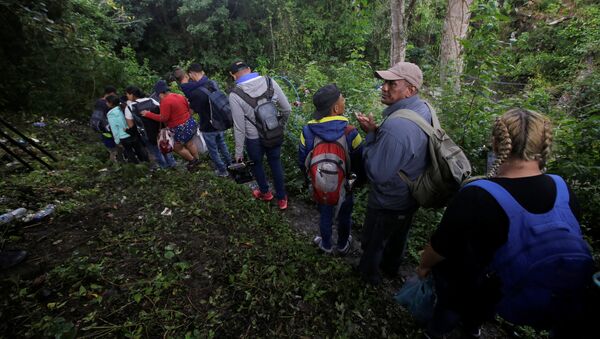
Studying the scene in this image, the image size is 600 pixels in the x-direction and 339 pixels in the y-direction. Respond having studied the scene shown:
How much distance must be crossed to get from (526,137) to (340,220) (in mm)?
2152

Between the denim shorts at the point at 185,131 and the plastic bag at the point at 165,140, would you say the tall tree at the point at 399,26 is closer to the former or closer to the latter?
the denim shorts at the point at 185,131

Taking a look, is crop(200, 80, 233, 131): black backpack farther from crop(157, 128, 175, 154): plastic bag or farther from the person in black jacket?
crop(157, 128, 175, 154): plastic bag

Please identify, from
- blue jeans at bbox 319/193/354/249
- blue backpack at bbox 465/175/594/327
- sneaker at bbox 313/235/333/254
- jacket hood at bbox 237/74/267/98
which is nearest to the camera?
blue backpack at bbox 465/175/594/327

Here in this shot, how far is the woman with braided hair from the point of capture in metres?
1.41

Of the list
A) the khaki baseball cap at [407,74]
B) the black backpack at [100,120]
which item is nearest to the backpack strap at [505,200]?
the khaki baseball cap at [407,74]

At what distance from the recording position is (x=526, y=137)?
1.46 m

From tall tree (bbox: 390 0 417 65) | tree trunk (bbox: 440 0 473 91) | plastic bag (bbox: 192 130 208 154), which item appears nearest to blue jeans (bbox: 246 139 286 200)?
plastic bag (bbox: 192 130 208 154)

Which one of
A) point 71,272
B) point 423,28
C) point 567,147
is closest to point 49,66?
point 71,272

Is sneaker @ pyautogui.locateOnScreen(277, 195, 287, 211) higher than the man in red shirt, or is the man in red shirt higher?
the man in red shirt

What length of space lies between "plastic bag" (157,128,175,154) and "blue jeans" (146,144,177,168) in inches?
19.4

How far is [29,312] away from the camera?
90.7 inches

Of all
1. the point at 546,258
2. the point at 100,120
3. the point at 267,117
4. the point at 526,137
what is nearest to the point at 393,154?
the point at 526,137

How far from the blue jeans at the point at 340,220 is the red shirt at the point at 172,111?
341 cm

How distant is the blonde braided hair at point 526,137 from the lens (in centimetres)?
147
